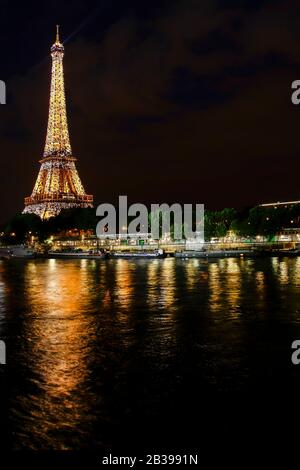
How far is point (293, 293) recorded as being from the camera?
25.3m

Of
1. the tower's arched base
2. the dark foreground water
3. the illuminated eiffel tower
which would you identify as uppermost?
the illuminated eiffel tower

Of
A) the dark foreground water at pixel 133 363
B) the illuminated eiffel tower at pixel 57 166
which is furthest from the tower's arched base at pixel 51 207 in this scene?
the dark foreground water at pixel 133 363

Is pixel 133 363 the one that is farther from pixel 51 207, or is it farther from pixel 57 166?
pixel 57 166

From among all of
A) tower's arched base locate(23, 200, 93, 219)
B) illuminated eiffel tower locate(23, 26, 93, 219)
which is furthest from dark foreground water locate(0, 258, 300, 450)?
illuminated eiffel tower locate(23, 26, 93, 219)

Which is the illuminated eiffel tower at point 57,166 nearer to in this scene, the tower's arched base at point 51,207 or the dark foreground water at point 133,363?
the tower's arched base at point 51,207

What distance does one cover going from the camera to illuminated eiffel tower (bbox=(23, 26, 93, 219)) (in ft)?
315

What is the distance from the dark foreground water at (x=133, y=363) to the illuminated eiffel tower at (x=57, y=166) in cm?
7580

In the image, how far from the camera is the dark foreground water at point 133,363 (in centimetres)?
839

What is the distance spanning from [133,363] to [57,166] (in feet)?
294

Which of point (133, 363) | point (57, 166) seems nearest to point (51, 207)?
point (57, 166)

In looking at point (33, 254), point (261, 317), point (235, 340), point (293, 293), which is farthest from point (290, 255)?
point (235, 340)

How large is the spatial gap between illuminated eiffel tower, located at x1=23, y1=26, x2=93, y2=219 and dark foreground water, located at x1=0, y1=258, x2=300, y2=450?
75.8 metres

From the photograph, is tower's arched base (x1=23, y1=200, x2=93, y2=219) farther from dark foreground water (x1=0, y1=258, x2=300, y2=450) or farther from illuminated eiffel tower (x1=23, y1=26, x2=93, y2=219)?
dark foreground water (x1=0, y1=258, x2=300, y2=450)
